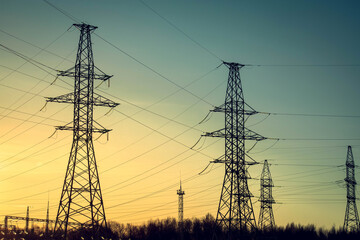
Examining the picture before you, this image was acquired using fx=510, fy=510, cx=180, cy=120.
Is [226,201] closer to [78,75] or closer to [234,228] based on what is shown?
[234,228]

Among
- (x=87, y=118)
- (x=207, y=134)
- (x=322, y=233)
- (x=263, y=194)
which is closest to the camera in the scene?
Result: (x=87, y=118)

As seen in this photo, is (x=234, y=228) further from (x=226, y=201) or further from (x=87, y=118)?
(x=87, y=118)

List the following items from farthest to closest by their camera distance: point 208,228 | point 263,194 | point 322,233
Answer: point 208,228 → point 322,233 → point 263,194

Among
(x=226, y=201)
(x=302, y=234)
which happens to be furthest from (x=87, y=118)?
(x=302, y=234)

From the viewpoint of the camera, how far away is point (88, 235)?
165 feet

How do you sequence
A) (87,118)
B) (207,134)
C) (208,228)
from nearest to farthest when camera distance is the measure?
(87,118)
(207,134)
(208,228)

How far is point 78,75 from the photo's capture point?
45.0m

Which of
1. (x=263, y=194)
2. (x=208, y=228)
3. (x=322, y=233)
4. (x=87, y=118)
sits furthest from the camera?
(x=208, y=228)

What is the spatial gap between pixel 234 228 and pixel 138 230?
219ft

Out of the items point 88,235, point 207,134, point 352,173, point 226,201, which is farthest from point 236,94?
point 352,173

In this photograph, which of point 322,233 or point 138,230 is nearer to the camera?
point 322,233

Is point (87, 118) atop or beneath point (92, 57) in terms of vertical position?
beneath

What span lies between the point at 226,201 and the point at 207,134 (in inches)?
→ 274

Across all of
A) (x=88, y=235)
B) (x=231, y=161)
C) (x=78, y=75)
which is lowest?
(x=88, y=235)
